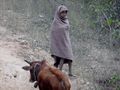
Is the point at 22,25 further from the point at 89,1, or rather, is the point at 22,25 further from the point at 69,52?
the point at 69,52

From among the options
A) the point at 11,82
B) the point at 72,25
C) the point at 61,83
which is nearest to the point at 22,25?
the point at 72,25

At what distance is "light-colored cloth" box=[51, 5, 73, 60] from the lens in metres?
7.96

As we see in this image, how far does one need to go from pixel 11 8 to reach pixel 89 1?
371 centimetres

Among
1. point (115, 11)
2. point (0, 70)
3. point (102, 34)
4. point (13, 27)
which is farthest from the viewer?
point (13, 27)

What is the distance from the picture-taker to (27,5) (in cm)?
1501

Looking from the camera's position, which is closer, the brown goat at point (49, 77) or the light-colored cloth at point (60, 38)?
the brown goat at point (49, 77)

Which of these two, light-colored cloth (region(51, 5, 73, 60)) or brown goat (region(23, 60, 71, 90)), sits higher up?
light-colored cloth (region(51, 5, 73, 60))

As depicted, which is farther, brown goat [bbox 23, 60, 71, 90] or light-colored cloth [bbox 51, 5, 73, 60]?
light-colored cloth [bbox 51, 5, 73, 60]

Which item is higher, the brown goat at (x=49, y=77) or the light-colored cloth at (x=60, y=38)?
the light-colored cloth at (x=60, y=38)

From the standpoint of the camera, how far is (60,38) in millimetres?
8031

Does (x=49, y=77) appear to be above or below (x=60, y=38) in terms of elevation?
below

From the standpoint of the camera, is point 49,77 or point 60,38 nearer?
point 49,77

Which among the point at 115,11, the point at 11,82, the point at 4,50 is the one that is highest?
the point at 115,11

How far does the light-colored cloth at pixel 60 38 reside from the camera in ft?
26.1
